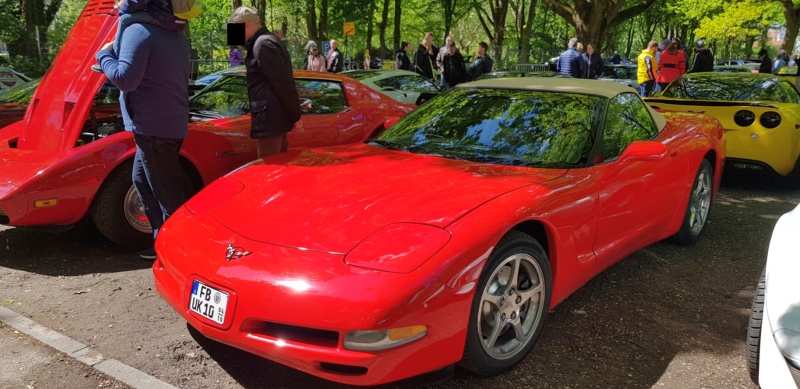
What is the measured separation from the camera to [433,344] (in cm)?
227

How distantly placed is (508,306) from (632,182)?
1.33m

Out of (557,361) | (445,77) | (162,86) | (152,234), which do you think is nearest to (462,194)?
(557,361)

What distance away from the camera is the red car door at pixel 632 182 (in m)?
3.31

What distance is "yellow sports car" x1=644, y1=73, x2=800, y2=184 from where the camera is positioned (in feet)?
20.8

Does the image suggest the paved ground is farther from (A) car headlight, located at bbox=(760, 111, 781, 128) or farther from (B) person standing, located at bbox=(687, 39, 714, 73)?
(B) person standing, located at bbox=(687, 39, 714, 73)

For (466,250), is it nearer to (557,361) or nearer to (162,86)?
(557,361)

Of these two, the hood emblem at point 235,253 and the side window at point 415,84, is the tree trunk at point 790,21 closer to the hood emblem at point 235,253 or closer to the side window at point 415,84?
the side window at point 415,84

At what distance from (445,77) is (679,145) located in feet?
29.8

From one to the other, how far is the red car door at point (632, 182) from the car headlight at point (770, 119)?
9.46 ft

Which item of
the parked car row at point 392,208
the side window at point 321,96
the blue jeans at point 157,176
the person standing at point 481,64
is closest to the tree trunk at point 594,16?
the person standing at point 481,64

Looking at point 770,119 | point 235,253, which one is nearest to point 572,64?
point 770,119

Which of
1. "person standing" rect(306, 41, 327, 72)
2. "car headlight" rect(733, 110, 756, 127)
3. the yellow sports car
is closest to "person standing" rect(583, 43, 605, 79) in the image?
"person standing" rect(306, 41, 327, 72)

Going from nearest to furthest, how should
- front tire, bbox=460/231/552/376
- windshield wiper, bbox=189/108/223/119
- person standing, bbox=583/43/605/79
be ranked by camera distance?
front tire, bbox=460/231/552/376 < windshield wiper, bbox=189/108/223/119 < person standing, bbox=583/43/605/79

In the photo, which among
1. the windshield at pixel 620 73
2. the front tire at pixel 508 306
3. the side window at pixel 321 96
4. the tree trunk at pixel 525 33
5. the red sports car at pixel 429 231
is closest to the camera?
the red sports car at pixel 429 231
